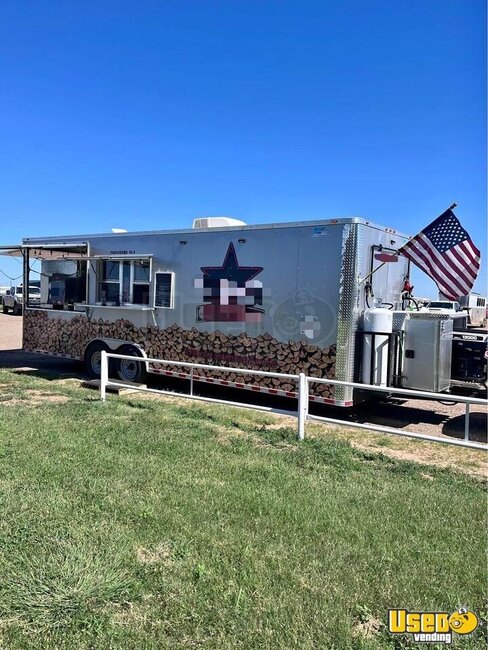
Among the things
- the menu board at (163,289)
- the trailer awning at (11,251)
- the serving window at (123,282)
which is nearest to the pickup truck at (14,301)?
the trailer awning at (11,251)

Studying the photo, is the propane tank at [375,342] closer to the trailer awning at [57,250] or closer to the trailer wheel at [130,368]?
the trailer wheel at [130,368]

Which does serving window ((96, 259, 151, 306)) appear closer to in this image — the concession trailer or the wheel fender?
the concession trailer

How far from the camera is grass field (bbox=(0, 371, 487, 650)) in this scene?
2.52 m

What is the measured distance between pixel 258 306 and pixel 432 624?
566 cm

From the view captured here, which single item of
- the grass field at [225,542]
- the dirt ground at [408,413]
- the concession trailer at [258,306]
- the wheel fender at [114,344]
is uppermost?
the concession trailer at [258,306]

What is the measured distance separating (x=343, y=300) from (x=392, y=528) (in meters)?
3.87

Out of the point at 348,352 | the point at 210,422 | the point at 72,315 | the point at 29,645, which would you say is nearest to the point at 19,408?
the point at 210,422

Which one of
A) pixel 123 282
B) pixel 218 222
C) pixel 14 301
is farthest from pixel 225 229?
pixel 14 301

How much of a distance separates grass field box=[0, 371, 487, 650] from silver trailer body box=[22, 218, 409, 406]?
6.64ft

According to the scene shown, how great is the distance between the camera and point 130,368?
32.3 feet

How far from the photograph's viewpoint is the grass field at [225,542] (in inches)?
99.1

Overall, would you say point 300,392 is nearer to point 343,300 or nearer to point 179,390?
point 343,300

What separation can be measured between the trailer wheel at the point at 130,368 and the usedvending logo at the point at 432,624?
293 inches

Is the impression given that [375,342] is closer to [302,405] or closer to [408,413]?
[302,405]
